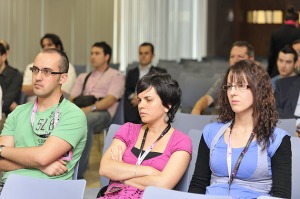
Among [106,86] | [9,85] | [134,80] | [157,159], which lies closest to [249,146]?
[157,159]

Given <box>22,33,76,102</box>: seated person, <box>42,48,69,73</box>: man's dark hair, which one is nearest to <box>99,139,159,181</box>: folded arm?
<box>42,48,69,73</box>: man's dark hair

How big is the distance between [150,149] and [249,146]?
0.62m

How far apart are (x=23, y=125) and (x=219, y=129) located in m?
1.29

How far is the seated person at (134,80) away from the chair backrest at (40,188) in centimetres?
512

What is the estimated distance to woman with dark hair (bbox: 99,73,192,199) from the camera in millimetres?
4133

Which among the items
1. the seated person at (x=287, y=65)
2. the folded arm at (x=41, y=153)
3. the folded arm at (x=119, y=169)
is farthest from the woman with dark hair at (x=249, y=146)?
the seated person at (x=287, y=65)

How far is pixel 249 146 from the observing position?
12.7 ft

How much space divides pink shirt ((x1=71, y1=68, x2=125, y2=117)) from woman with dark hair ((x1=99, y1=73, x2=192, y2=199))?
14.3 ft

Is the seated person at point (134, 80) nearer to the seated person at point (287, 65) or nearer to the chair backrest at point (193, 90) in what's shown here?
the chair backrest at point (193, 90)

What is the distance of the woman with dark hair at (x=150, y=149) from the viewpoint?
13.6 feet

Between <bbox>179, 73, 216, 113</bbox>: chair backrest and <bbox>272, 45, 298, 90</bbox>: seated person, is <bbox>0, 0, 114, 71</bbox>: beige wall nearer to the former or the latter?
<bbox>179, 73, 216, 113</bbox>: chair backrest

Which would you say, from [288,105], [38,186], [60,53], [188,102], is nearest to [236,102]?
[38,186]

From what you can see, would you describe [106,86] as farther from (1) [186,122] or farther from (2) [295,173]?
(2) [295,173]

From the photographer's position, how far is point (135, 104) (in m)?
9.23
